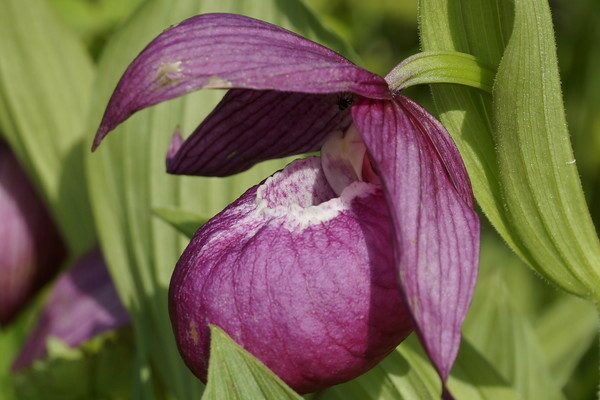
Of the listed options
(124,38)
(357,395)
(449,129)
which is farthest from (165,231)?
(449,129)

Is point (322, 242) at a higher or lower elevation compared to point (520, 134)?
lower

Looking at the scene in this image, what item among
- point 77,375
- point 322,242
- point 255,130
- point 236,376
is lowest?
point 77,375

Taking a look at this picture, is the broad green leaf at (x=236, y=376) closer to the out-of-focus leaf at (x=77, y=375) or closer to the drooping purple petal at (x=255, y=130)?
the drooping purple petal at (x=255, y=130)

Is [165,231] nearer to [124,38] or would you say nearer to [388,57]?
[124,38]

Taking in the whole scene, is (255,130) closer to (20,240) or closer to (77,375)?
(77,375)

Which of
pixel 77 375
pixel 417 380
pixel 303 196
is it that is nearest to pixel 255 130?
pixel 303 196

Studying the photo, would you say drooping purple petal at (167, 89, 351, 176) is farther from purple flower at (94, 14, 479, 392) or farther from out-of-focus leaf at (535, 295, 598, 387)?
out-of-focus leaf at (535, 295, 598, 387)

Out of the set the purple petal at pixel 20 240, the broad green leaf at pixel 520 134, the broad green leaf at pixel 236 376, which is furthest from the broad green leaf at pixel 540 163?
the purple petal at pixel 20 240
